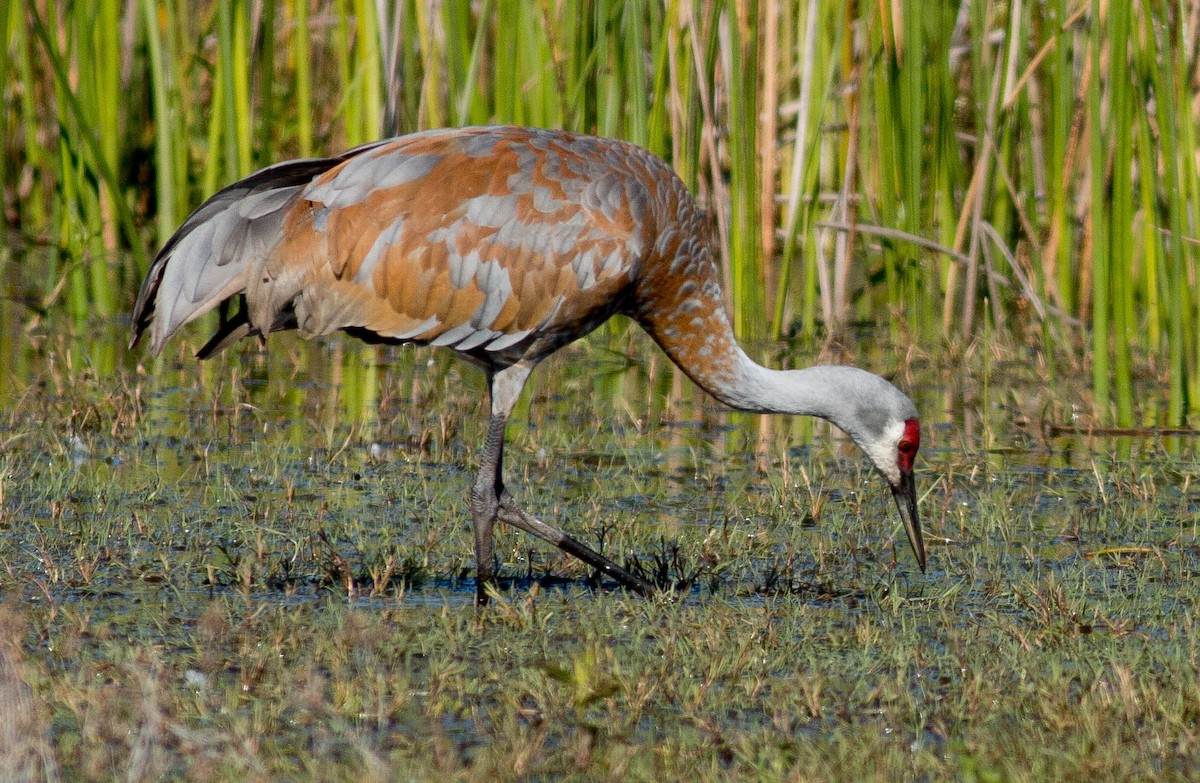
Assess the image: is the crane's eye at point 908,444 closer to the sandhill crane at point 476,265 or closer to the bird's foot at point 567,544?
the sandhill crane at point 476,265

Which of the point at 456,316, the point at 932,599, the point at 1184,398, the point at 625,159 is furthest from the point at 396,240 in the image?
the point at 1184,398

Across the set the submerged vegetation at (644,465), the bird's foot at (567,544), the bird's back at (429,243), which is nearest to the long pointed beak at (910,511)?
the submerged vegetation at (644,465)

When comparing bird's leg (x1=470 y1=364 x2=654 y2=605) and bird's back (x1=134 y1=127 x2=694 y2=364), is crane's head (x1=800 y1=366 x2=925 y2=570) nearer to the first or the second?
bird's back (x1=134 y1=127 x2=694 y2=364)

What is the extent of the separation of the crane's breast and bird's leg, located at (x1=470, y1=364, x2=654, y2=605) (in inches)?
7.0

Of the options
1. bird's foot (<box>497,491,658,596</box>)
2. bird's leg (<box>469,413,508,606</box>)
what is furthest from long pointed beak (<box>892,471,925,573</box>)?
bird's leg (<box>469,413,508,606</box>)

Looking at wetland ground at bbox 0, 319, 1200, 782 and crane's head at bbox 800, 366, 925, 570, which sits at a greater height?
crane's head at bbox 800, 366, 925, 570

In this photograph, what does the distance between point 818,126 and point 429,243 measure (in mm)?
2544

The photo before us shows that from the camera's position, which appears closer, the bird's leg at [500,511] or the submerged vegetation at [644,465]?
the submerged vegetation at [644,465]

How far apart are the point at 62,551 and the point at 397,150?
4.58 feet

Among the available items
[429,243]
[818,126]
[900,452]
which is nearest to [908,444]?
[900,452]

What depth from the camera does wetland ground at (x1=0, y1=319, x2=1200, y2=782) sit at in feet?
11.2

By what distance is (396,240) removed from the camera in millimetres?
4898

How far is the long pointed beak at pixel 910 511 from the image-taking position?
491 cm

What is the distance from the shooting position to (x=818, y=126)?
23.0ft
